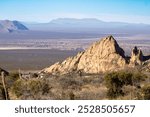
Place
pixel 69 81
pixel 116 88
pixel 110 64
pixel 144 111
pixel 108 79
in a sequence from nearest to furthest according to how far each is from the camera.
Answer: pixel 144 111, pixel 116 88, pixel 108 79, pixel 69 81, pixel 110 64

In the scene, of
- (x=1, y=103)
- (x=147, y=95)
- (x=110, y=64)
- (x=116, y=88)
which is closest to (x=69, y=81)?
(x=116, y=88)

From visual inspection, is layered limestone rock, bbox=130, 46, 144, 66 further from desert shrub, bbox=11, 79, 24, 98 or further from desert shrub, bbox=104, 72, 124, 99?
→ desert shrub, bbox=11, 79, 24, 98

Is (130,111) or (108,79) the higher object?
(130,111)

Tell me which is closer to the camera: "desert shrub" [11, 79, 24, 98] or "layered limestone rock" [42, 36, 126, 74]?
"desert shrub" [11, 79, 24, 98]

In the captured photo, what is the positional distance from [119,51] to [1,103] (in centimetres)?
3884

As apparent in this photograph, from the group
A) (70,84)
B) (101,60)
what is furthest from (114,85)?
(101,60)

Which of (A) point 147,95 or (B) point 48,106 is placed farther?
(A) point 147,95

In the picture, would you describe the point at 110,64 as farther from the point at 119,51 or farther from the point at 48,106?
the point at 48,106

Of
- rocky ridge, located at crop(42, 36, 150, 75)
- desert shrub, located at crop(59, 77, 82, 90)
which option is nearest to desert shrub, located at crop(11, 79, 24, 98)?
desert shrub, located at crop(59, 77, 82, 90)

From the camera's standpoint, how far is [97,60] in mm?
43438

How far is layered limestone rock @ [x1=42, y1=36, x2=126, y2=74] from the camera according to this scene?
42062mm

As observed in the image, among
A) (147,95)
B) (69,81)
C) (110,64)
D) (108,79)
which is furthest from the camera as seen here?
(110,64)

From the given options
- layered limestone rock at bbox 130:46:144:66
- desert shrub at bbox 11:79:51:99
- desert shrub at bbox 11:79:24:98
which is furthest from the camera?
layered limestone rock at bbox 130:46:144:66

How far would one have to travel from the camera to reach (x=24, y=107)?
18.0ft
